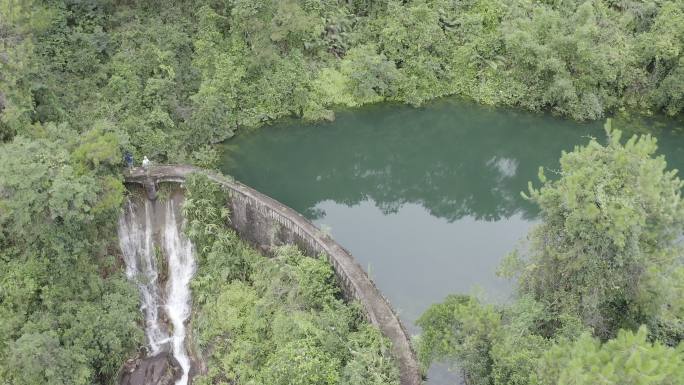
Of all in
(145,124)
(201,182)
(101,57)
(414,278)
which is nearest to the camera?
(201,182)

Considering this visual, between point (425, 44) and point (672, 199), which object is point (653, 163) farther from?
point (425, 44)

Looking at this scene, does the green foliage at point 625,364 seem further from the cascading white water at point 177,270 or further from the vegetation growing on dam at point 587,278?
the cascading white water at point 177,270

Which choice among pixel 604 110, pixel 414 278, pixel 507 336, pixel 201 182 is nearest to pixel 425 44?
pixel 604 110

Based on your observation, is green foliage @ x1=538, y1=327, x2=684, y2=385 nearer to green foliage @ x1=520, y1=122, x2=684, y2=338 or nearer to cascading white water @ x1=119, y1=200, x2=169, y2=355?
green foliage @ x1=520, y1=122, x2=684, y2=338

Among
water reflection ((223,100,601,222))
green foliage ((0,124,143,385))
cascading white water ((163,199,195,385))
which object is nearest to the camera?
green foliage ((0,124,143,385))

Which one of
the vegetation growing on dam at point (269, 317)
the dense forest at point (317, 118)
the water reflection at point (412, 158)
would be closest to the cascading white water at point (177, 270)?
the vegetation growing on dam at point (269, 317)

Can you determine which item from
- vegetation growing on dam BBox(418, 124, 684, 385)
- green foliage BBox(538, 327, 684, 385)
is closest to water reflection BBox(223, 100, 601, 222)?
vegetation growing on dam BBox(418, 124, 684, 385)
